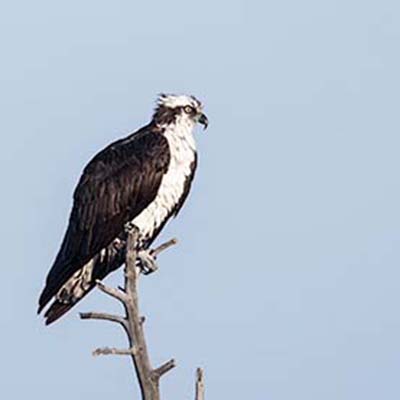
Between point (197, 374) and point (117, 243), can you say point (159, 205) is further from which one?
point (197, 374)

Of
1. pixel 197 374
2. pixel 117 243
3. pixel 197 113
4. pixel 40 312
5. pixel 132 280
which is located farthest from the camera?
pixel 197 113

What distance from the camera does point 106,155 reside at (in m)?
14.1

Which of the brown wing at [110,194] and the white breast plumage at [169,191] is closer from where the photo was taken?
the brown wing at [110,194]

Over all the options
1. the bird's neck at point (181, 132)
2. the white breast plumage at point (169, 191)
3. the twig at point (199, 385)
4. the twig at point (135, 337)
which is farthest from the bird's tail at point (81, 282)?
the twig at point (199, 385)

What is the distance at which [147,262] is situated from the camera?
43.3 ft

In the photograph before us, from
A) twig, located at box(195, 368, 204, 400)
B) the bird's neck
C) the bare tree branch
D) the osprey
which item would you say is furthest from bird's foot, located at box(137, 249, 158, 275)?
twig, located at box(195, 368, 204, 400)

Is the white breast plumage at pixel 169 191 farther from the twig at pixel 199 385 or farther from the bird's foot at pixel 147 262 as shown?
the twig at pixel 199 385

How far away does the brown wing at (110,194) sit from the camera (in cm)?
1362

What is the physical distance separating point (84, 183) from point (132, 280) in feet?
11.7

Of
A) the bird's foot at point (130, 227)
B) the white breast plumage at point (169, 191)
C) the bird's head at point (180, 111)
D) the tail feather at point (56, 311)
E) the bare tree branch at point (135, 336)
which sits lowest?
the bare tree branch at point (135, 336)

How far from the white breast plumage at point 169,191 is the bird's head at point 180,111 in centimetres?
50

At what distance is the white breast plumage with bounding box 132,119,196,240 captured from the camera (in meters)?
13.9

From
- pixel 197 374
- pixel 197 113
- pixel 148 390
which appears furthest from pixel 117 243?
pixel 197 374

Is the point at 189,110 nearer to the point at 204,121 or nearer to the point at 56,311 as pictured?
the point at 204,121
